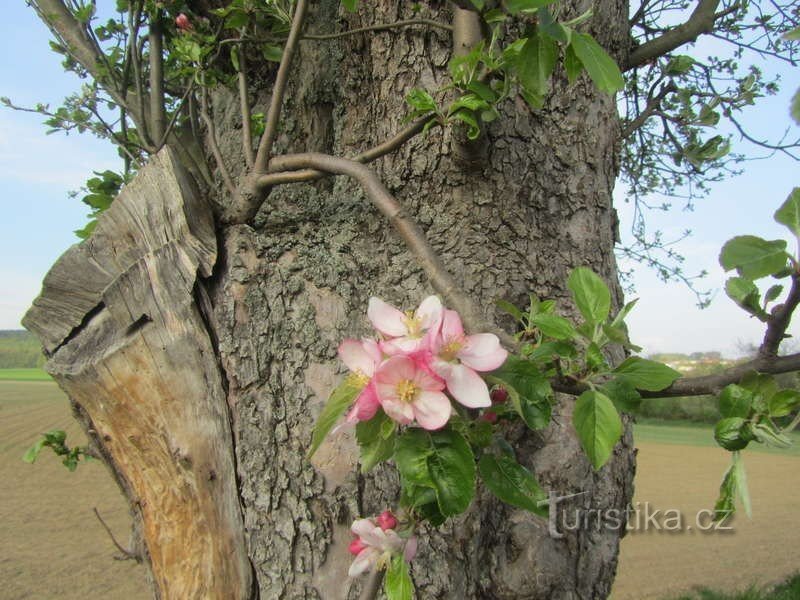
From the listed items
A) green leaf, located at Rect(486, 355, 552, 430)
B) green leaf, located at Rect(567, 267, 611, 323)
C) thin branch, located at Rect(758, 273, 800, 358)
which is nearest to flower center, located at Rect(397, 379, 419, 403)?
green leaf, located at Rect(486, 355, 552, 430)

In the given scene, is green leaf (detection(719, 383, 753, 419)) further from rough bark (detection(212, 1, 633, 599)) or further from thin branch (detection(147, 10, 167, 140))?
thin branch (detection(147, 10, 167, 140))

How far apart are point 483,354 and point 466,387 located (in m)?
0.05

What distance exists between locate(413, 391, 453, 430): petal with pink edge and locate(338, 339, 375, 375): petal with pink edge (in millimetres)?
88

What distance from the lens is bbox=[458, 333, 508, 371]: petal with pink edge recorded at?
2.11ft

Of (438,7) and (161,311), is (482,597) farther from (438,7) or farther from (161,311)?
(438,7)

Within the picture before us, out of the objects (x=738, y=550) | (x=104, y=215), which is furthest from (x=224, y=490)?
(x=738, y=550)

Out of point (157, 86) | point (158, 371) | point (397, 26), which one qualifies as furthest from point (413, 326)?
point (157, 86)

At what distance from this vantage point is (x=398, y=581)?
2.48ft

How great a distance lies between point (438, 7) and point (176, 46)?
0.69 meters

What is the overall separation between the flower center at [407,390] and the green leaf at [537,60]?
1.29 ft

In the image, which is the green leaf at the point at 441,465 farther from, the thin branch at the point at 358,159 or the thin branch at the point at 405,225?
the thin branch at the point at 358,159

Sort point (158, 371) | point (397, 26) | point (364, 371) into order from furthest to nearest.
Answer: point (397, 26), point (158, 371), point (364, 371)

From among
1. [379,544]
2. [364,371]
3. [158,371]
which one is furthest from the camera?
[158,371]

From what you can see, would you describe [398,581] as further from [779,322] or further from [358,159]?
[358,159]
